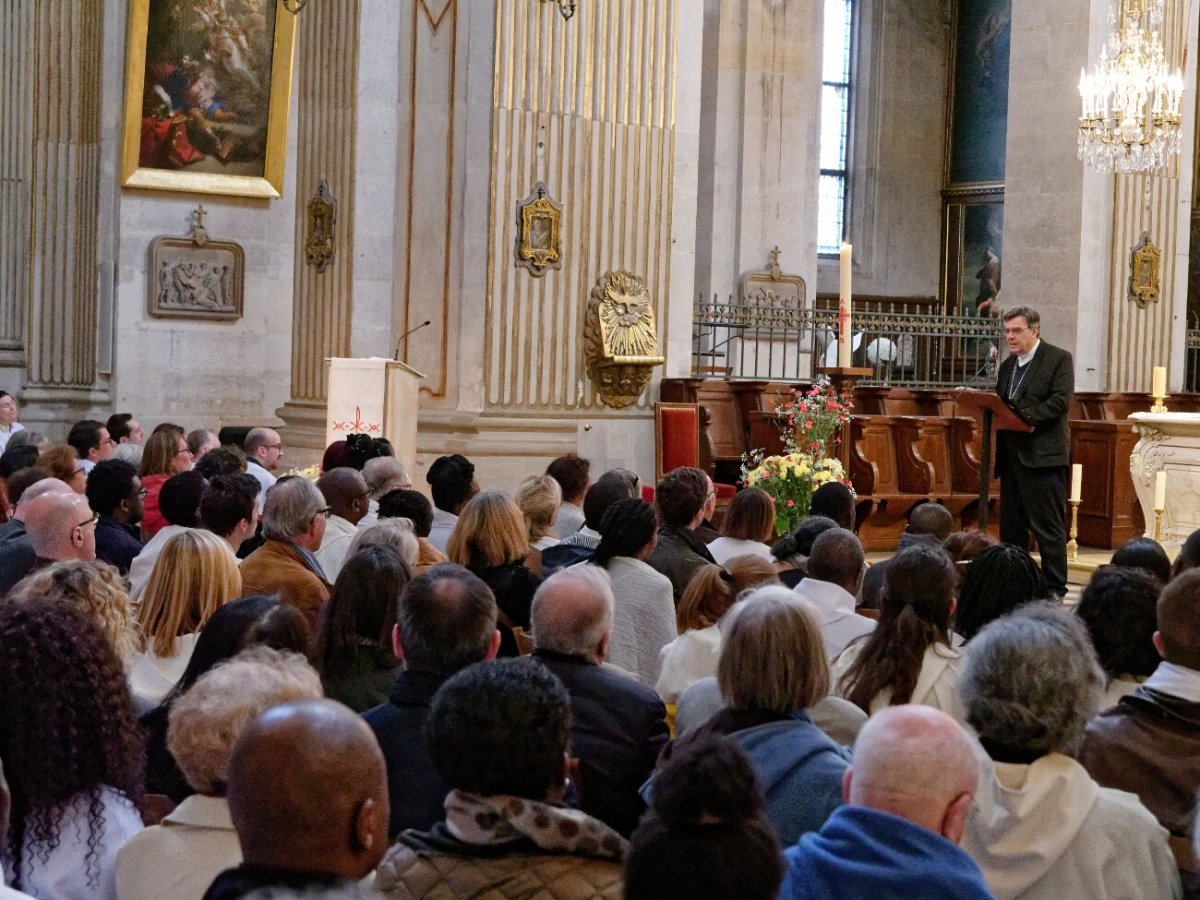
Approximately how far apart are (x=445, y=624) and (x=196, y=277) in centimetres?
1068

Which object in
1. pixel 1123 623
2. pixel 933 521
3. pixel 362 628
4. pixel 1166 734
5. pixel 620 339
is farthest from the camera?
pixel 620 339

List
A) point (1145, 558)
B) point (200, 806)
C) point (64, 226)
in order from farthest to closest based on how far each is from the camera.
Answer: point (64, 226) → point (1145, 558) → point (200, 806)

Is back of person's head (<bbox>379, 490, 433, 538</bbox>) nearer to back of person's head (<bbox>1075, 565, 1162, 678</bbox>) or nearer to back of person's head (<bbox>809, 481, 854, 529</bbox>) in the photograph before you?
back of person's head (<bbox>809, 481, 854, 529</bbox>)

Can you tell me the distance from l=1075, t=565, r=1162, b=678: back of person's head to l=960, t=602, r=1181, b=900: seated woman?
93 cm

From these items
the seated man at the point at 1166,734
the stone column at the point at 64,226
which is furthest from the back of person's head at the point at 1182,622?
the stone column at the point at 64,226

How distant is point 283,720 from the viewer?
197 cm

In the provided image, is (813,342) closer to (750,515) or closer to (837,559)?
(750,515)

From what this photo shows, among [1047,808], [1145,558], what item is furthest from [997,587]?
[1047,808]

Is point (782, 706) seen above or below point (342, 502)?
below

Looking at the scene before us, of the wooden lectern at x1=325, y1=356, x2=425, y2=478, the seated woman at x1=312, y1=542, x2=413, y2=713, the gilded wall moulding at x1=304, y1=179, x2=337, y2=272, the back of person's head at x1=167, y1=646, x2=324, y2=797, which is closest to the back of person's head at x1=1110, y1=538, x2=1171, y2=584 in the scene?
the seated woman at x1=312, y1=542, x2=413, y2=713

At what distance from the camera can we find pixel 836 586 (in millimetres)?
4637

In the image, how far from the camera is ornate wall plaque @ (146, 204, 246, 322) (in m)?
13.2

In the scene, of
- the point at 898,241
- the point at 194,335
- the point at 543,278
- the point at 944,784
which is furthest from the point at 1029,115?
the point at 944,784

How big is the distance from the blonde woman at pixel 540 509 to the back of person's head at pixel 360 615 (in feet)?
6.79
